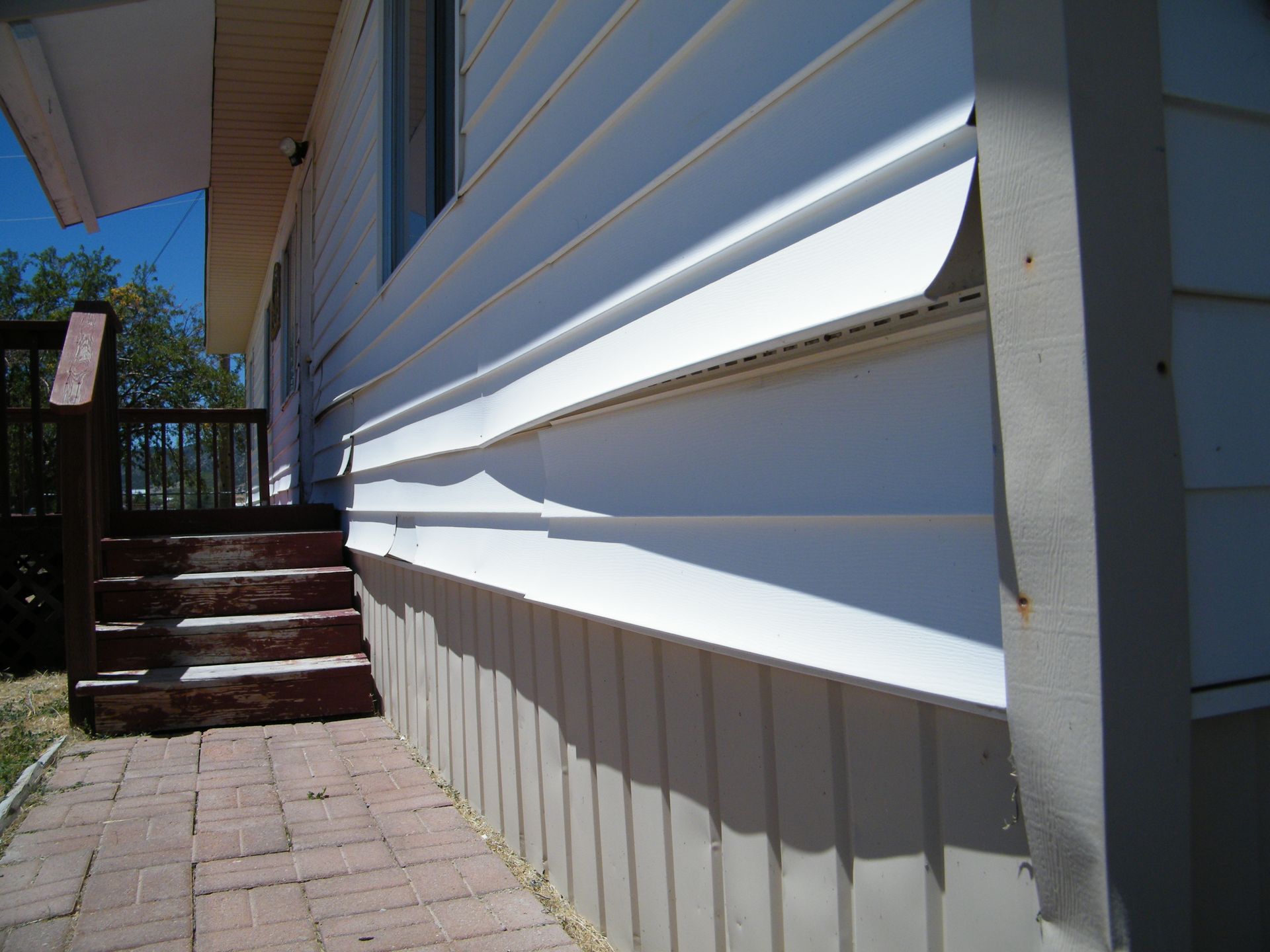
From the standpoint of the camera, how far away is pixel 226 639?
489 cm

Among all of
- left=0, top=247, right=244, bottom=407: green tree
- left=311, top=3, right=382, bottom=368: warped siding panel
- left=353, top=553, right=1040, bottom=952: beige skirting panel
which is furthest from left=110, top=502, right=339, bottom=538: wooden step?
left=0, top=247, right=244, bottom=407: green tree

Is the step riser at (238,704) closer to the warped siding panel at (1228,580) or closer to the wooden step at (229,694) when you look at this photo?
the wooden step at (229,694)

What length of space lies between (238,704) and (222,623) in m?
0.48

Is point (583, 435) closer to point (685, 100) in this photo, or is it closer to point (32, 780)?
point (685, 100)

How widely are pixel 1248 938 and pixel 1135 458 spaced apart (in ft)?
1.87

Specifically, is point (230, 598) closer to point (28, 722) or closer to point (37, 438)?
point (28, 722)

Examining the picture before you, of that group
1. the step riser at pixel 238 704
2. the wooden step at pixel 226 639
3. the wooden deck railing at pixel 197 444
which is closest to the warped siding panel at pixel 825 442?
the step riser at pixel 238 704

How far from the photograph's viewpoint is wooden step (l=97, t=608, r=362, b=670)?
470 centimetres

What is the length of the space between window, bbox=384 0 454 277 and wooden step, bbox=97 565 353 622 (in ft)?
5.59

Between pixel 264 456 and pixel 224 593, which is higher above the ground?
pixel 264 456

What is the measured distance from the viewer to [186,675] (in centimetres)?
464

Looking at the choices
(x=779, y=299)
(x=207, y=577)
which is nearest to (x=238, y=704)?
(x=207, y=577)

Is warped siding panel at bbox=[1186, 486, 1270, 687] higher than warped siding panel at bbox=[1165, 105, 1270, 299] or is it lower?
lower

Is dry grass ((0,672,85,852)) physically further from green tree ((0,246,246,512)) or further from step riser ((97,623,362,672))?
green tree ((0,246,246,512))
